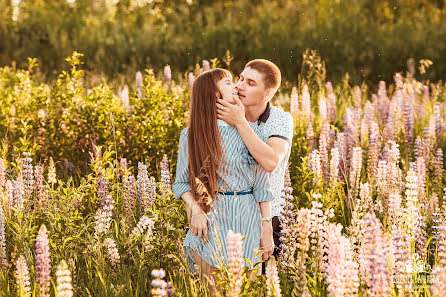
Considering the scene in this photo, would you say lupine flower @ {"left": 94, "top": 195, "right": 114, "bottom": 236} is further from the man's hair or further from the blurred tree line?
the blurred tree line

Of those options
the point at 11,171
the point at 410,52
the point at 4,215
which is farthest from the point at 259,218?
the point at 410,52

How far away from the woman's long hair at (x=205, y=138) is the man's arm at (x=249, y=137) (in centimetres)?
7

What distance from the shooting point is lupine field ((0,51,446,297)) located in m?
2.72

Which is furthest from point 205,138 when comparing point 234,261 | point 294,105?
point 294,105

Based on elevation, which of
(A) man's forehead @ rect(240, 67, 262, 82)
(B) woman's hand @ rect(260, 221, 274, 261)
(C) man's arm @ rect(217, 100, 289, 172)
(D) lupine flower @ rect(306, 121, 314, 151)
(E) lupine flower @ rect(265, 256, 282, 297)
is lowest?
(E) lupine flower @ rect(265, 256, 282, 297)

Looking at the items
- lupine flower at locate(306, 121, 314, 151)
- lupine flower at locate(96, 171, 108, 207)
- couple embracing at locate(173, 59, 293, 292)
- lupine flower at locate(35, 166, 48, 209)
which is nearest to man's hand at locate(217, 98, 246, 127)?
couple embracing at locate(173, 59, 293, 292)

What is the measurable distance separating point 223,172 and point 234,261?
3.08 feet

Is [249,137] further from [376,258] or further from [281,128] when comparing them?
[376,258]

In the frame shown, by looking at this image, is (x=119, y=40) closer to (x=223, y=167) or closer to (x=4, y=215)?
Answer: (x=4, y=215)

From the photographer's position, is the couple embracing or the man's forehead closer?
the couple embracing

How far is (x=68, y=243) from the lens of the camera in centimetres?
407

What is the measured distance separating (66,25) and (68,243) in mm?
14522

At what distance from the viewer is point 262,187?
3.43 metres

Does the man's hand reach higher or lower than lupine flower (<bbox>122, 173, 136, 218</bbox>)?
higher
